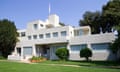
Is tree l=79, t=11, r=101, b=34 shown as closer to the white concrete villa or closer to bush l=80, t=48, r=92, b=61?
the white concrete villa

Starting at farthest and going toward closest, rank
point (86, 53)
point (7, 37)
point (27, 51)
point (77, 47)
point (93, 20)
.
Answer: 1. point (93, 20)
2. point (27, 51)
3. point (7, 37)
4. point (77, 47)
5. point (86, 53)

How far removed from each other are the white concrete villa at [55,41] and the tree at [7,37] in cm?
175

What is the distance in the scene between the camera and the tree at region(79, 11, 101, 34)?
56.5 meters

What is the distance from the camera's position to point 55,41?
40438 mm

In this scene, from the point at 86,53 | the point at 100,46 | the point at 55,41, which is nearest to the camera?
the point at 86,53

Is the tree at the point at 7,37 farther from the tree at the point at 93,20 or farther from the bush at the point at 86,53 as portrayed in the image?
the tree at the point at 93,20

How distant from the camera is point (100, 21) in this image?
55.5 metres

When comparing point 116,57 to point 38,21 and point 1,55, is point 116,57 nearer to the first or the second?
point 38,21

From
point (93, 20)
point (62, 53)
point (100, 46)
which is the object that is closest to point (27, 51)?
point (62, 53)

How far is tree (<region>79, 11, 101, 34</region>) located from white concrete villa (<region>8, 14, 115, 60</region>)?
38.4ft

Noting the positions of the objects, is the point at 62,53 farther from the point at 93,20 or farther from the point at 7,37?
the point at 93,20

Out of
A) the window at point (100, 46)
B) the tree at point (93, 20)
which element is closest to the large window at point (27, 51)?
the window at point (100, 46)

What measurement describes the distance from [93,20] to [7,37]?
84.1 feet

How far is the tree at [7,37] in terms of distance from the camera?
44544mm
